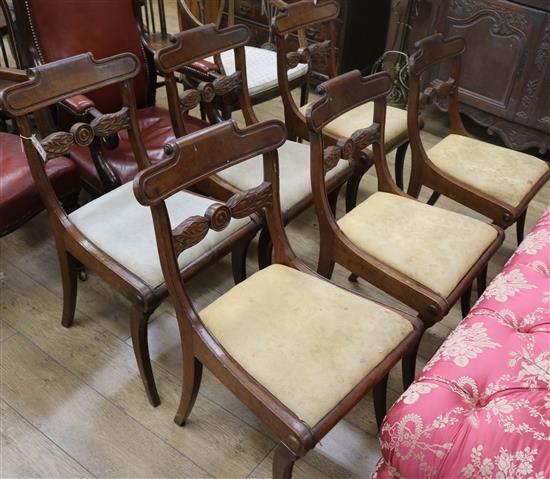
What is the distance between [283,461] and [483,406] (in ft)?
1.31

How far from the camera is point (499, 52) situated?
8.07 feet

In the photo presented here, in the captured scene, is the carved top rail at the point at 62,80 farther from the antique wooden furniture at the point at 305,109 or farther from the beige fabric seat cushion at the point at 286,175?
the antique wooden furniture at the point at 305,109

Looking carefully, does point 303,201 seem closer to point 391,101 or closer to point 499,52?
point 499,52

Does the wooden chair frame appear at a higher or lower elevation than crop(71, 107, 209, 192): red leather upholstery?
higher

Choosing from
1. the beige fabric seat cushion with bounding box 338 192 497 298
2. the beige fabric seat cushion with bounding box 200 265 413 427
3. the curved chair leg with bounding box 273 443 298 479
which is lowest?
the curved chair leg with bounding box 273 443 298 479

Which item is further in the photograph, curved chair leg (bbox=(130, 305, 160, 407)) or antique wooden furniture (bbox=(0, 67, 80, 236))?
antique wooden furniture (bbox=(0, 67, 80, 236))

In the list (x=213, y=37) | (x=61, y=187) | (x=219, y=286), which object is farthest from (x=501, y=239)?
(x=61, y=187)

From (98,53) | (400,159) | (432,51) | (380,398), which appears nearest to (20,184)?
(98,53)

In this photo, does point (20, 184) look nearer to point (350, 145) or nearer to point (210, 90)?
point (210, 90)

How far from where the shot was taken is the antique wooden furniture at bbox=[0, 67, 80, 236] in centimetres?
152

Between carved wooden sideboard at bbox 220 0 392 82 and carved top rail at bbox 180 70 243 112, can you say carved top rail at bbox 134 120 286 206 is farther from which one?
carved wooden sideboard at bbox 220 0 392 82

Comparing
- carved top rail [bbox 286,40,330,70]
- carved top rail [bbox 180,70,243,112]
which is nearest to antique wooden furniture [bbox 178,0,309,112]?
carved top rail [bbox 286,40,330,70]

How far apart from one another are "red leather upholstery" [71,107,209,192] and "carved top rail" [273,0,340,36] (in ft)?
1.49

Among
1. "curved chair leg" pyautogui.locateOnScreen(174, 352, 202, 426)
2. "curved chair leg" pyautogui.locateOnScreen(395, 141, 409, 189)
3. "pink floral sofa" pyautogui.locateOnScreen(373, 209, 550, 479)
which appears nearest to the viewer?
"pink floral sofa" pyautogui.locateOnScreen(373, 209, 550, 479)
